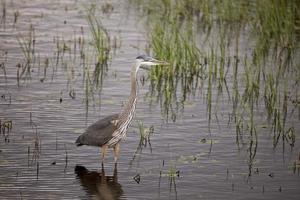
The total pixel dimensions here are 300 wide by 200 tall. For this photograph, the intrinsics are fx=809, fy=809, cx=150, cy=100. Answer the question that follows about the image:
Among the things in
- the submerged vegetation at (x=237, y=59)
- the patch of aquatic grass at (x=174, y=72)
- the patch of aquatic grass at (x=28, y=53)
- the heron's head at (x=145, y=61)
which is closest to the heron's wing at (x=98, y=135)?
the heron's head at (x=145, y=61)

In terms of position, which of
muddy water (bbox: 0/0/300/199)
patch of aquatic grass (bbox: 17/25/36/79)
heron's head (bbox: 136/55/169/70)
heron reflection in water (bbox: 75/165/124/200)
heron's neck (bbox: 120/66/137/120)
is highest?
heron's head (bbox: 136/55/169/70)

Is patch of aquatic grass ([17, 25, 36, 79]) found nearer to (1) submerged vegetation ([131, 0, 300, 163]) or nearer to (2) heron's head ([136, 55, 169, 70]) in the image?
(1) submerged vegetation ([131, 0, 300, 163])

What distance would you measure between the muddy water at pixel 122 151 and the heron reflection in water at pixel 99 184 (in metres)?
0.01

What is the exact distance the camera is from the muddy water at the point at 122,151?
9.02 metres

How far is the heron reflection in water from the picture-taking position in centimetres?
891

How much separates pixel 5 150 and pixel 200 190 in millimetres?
2639

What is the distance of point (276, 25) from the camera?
16547 mm

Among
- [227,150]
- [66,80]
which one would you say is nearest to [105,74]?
[66,80]

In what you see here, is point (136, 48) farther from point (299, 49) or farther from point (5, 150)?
point (5, 150)

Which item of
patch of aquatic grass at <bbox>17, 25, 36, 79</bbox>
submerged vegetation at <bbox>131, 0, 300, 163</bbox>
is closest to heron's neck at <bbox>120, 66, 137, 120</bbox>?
submerged vegetation at <bbox>131, 0, 300, 163</bbox>

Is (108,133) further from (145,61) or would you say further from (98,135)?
(145,61)

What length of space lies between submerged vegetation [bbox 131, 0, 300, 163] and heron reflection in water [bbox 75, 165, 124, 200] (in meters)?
1.89

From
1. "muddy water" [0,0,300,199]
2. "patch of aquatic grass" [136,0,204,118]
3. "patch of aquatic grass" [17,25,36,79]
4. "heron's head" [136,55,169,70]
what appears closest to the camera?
"muddy water" [0,0,300,199]

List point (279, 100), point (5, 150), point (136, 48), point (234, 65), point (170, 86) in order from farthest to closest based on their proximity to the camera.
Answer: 1. point (136, 48)
2. point (234, 65)
3. point (170, 86)
4. point (279, 100)
5. point (5, 150)
